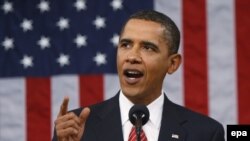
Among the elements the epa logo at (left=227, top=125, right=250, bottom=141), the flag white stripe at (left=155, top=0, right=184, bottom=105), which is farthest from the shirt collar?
the flag white stripe at (left=155, top=0, right=184, bottom=105)

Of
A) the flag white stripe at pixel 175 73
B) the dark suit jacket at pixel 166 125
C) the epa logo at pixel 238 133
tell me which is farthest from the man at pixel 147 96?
the flag white stripe at pixel 175 73

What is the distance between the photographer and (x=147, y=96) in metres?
2.11

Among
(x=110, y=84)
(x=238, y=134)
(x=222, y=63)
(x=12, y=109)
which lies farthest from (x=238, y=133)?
(x=12, y=109)

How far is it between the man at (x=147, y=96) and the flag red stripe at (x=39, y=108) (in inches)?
43.2

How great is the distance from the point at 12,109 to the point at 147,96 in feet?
4.27

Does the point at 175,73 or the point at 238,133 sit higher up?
the point at 175,73

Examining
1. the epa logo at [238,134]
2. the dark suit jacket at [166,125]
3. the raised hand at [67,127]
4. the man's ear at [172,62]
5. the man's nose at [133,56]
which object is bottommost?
the raised hand at [67,127]

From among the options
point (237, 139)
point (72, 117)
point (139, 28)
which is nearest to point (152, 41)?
point (139, 28)

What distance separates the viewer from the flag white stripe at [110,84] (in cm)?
320

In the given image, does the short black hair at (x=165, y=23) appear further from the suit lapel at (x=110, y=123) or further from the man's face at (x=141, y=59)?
the suit lapel at (x=110, y=123)

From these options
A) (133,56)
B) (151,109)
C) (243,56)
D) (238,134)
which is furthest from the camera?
(243,56)

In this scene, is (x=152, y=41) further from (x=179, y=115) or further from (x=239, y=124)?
(x=239, y=124)

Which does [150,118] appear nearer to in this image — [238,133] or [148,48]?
[148,48]

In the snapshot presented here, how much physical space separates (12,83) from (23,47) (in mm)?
199
